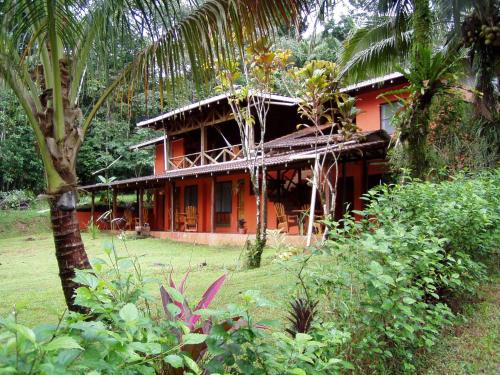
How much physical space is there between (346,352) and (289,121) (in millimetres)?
16645

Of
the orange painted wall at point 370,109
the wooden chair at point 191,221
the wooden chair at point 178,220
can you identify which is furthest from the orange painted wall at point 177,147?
the orange painted wall at point 370,109

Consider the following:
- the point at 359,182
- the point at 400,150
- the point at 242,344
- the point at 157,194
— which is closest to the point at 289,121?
the point at 359,182

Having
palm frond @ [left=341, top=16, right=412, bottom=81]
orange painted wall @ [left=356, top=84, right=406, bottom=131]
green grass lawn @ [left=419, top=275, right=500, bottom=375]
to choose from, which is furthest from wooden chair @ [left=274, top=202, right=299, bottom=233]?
green grass lawn @ [left=419, top=275, right=500, bottom=375]

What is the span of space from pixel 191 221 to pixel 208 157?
106 inches

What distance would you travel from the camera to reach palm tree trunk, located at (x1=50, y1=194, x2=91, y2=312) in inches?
136

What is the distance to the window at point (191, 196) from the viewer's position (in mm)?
20389

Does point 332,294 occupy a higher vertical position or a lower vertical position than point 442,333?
higher

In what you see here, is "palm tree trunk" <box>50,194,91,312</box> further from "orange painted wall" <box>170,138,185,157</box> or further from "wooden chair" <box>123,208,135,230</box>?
"wooden chair" <box>123,208,135,230</box>

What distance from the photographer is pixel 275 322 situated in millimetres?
1646

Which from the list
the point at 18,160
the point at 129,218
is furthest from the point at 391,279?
the point at 18,160

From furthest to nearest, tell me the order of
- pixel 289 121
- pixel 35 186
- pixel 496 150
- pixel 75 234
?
1. pixel 35 186
2. pixel 289 121
3. pixel 496 150
4. pixel 75 234

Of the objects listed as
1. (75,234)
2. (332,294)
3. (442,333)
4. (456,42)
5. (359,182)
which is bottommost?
(442,333)

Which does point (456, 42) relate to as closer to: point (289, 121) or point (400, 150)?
point (400, 150)

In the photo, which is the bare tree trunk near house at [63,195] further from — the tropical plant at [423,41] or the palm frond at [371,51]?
the palm frond at [371,51]
